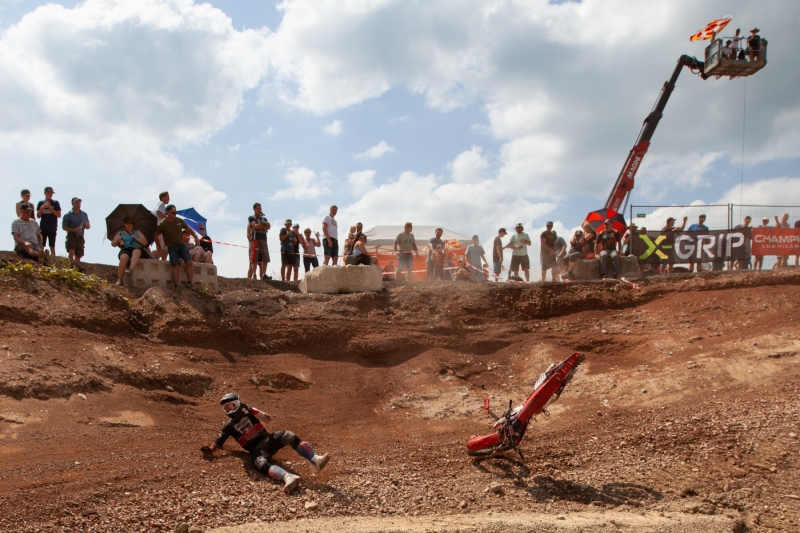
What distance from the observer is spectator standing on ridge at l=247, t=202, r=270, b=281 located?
54.3ft

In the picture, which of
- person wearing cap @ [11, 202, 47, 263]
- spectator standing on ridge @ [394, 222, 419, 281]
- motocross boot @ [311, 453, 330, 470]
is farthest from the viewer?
spectator standing on ridge @ [394, 222, 419, 281]

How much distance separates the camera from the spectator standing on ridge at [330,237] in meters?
17.7

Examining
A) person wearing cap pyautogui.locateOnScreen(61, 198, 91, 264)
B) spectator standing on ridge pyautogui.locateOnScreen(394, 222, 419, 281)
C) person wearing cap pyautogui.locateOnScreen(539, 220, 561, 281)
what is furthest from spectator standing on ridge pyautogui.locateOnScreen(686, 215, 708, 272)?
person wearing cap pyautogui.locateOnScreen(61, 198, 91, 264)

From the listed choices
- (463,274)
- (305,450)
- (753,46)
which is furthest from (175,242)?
(753,46)

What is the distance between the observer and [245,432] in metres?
8.87

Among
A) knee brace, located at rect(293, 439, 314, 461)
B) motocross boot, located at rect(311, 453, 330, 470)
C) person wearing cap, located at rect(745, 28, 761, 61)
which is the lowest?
motocross boot, located at rect(311, 453, 330, 470)

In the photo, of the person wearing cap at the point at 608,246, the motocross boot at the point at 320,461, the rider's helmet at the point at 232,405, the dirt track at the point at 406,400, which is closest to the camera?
the dirt track at the point at 406,400

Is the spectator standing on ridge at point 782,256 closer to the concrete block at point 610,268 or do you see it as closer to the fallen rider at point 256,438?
the concrete block at point 610,268

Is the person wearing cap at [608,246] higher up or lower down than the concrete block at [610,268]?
higher up

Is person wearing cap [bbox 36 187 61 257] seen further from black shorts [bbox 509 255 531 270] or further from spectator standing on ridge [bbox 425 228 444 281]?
black shorts [bbox 509 255 531 270]

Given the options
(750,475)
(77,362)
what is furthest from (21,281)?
(750,475)

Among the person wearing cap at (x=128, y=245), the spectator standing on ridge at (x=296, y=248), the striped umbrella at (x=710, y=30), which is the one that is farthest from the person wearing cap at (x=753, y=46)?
the person wearing cap at (x=128, y=245)

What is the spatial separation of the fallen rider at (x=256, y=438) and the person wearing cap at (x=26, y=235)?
7.34 meters

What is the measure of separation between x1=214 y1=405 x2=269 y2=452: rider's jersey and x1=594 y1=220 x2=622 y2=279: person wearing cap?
10441 mm
